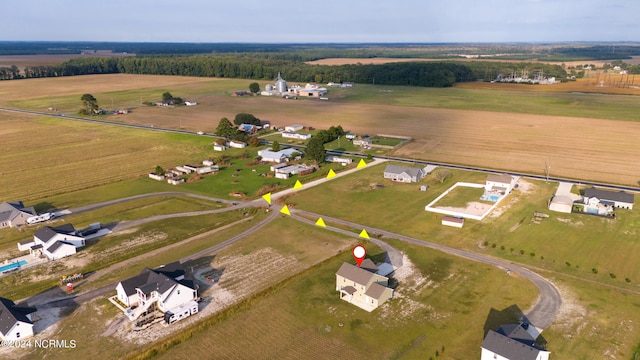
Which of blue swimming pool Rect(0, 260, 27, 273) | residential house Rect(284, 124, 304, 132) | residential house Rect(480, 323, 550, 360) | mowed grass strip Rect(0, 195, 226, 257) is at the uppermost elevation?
residential house Rect(284, 124, 304, 132)

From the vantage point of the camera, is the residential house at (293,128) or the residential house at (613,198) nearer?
the residential house at (613,198)

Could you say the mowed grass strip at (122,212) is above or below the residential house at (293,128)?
below

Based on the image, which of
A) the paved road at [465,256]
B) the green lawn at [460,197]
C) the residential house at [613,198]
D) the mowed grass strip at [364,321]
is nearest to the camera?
the mowed grass strip at [364,321]

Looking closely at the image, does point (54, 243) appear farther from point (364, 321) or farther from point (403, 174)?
point (403, 174)

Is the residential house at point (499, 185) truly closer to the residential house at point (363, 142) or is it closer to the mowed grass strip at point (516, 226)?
the mowed grass strip at point (516, 226)

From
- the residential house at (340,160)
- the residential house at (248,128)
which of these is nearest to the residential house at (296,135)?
the residential house at (248,128)

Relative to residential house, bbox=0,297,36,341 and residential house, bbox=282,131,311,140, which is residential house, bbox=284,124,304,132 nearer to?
residential house, bbox=282,131,311,140

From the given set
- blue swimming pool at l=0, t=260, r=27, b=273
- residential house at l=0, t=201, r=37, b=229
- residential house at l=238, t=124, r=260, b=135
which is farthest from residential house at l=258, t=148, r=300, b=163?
blue swimming pool at l=0, t=260, r=27, b=273
